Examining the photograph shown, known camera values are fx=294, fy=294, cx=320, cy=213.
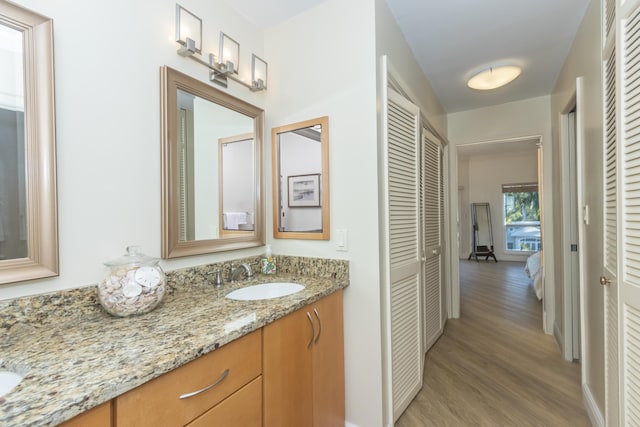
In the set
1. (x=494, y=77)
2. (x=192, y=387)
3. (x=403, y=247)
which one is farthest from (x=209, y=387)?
(x=494, y=77)

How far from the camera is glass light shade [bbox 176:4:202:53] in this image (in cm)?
141

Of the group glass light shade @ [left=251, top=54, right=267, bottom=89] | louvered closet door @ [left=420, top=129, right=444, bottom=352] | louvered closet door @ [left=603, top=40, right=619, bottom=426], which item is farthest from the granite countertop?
louvered closet door @ [left=420, top=129, right=444, bottom=352]

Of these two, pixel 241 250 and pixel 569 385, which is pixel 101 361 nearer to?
pixel 241 250

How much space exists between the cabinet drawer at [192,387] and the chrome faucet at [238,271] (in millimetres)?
652

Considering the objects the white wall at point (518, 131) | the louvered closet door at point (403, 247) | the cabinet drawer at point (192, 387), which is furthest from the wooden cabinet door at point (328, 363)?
the white wall at point (518, 131)

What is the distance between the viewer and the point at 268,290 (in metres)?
1.63

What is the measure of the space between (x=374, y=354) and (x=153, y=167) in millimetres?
1467

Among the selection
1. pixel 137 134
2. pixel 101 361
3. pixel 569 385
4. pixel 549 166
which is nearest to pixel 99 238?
pixel 137 134

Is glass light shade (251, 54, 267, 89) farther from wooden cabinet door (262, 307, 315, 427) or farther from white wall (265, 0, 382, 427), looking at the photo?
wooden cabinet door (262, 307, 315, 427)

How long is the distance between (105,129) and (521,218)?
29.1 ft

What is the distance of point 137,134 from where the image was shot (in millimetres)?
1294

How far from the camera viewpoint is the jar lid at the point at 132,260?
1.13m

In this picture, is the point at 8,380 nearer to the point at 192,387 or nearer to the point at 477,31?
the point at 192,387

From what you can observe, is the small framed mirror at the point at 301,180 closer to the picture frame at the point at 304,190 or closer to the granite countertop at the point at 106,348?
the picture frame at the point at 304,190
